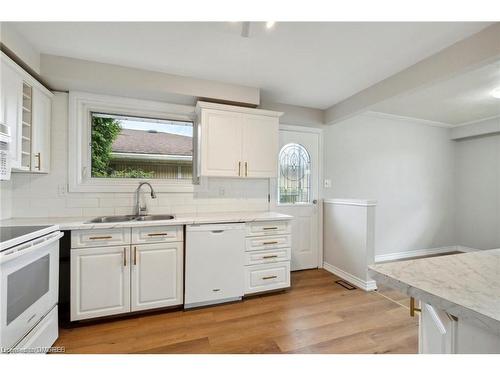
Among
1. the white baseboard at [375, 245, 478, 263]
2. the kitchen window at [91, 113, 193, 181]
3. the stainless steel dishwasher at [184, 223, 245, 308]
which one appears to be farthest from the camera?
the white baseboard at [375, 245, 478, 263]

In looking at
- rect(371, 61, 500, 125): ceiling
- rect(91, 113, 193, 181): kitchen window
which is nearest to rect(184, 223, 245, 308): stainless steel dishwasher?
rect(91, 113, 193, 181): kitchen window

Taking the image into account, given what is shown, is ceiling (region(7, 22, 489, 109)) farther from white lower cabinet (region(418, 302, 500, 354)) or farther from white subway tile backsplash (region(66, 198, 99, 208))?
white lower cabinet (region(418, 302, 500, 354))

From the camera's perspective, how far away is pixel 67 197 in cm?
237

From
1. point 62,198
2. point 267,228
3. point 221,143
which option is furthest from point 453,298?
point 62,198

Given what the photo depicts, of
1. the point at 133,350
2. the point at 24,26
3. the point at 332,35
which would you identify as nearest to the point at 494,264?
the point at 332,35

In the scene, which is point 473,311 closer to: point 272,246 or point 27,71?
point 272,246

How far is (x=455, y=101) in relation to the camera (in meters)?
3.15

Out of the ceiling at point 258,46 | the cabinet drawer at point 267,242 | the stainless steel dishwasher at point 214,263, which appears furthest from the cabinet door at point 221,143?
the cabinet drawer at point 267,242

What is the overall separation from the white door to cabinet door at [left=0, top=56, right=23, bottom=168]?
268cm

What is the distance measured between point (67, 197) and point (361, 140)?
158 inches

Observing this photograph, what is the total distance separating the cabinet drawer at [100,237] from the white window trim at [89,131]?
2.09 ft

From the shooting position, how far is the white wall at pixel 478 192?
3.95 m

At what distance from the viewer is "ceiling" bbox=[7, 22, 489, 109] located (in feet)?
5.57

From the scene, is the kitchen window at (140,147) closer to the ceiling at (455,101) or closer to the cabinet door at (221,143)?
the cabinet door at (221,143)
